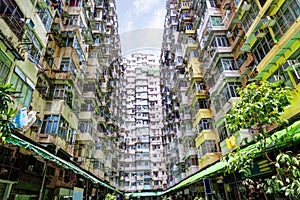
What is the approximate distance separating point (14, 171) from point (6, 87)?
334 inches

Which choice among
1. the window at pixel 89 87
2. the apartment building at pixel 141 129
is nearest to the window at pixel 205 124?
the window at pixel 89 87

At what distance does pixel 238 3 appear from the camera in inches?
638

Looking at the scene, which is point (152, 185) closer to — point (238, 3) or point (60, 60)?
point (60, 60)

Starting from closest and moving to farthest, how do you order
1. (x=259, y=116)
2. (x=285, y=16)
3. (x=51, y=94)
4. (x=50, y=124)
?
(x=259, y=116) < (x=285, y=16) < (x=50, y=124) < (x=51, y=94)

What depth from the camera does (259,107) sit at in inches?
182

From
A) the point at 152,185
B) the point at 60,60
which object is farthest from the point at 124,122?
the point at 60,60

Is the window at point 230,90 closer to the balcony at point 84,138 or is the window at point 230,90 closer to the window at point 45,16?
the balcony at point 84,138

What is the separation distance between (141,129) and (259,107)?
49590 mm

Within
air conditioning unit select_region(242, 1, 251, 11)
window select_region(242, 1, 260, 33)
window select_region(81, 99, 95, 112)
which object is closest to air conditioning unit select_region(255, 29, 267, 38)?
window select_region(242, 1, 260, 33)

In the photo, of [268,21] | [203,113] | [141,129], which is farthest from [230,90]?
[141,129]

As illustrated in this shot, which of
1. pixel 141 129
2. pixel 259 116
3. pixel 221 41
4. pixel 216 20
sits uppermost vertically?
pixel 141 129

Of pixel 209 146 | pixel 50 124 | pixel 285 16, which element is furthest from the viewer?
pixel 209 146

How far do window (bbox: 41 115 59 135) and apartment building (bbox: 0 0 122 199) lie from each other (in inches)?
2.8

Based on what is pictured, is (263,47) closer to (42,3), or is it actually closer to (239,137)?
(239,137)
